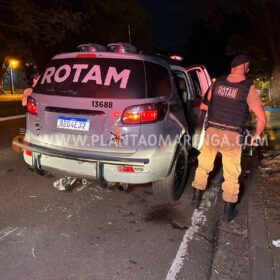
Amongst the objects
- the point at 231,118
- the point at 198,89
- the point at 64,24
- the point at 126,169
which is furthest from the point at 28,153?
the point at 64,24

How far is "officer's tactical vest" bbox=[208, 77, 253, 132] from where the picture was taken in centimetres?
417

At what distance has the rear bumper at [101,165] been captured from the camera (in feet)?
13.1

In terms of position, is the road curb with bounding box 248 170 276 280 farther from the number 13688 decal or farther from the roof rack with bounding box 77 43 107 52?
the roof rack with bounding box 77 43 107 52

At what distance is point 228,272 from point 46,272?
164cm

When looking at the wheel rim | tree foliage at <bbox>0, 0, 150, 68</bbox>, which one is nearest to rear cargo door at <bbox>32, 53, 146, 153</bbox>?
the wheel rim

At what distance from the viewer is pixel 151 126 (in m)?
4.01

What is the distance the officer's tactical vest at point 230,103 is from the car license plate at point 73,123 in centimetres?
150

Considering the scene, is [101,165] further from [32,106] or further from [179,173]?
[179,173]

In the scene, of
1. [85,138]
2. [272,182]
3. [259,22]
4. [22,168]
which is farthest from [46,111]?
[259,22]

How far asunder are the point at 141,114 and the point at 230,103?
106cm

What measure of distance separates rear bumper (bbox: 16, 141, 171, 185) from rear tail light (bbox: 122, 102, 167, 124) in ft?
1.21

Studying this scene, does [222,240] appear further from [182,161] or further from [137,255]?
[182,161]

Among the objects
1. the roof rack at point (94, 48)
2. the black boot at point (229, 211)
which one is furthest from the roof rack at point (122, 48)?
the black boot at point (229, 211)

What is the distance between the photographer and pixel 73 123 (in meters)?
4.10
